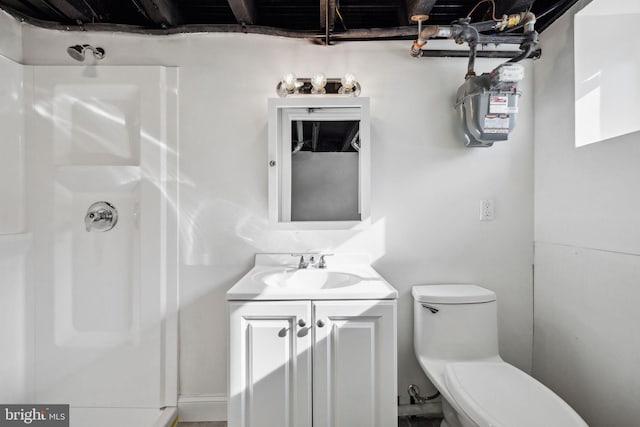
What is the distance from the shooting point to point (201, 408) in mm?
1573

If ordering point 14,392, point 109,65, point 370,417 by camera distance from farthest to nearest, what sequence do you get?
point 109,65
point 14,392
point 370,417

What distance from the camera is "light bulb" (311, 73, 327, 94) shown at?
150 cm

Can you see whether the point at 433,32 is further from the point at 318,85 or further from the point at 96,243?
the point at 96,243

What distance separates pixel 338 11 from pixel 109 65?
126cm

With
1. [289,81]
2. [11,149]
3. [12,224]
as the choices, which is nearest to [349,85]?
[289,81]

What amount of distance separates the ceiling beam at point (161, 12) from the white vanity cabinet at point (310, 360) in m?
1.45

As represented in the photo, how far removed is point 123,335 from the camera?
1.56m

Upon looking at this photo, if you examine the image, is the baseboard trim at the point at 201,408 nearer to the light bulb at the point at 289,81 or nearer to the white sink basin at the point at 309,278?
the white sink basin at the point at 309,278

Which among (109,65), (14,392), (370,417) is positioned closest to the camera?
(370,417)

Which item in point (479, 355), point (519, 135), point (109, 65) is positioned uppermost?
point (109, 65)

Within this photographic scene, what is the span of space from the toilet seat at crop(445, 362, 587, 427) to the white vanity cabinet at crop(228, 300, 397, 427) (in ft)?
0.90

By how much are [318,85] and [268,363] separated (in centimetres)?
130

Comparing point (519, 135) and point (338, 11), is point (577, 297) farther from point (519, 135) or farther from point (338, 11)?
point (338, 11)

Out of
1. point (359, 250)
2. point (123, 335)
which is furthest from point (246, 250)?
point (123, 335)
